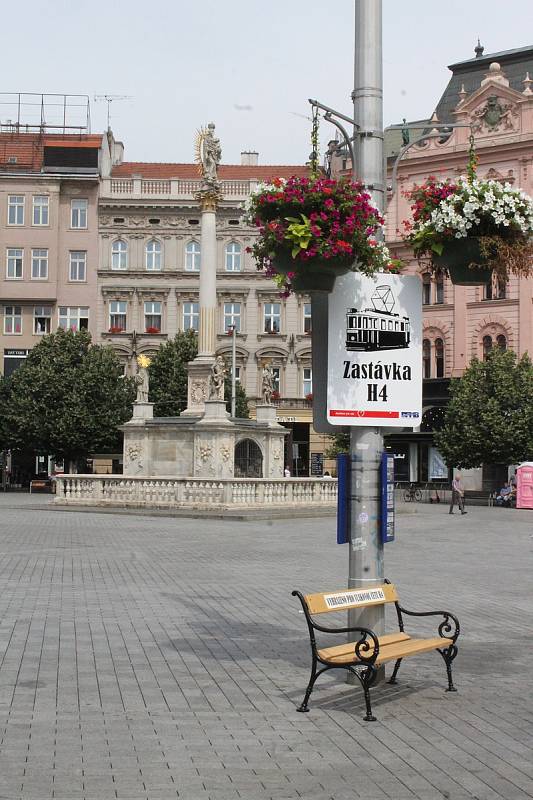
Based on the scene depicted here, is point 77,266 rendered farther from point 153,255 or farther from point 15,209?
point 15,209

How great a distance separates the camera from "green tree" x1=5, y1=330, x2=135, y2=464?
56375 millimetres

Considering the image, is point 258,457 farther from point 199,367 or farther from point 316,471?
point 316,471

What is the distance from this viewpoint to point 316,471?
2534 inches

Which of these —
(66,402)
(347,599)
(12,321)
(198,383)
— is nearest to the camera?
(347,599)

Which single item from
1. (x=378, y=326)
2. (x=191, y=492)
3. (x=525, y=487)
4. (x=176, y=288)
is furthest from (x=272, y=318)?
(x=378, y=326)

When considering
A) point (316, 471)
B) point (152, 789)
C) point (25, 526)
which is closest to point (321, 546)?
point (25, 526)

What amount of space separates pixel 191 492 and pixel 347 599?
25875 mm

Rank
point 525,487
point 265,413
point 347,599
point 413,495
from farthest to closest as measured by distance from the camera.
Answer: point 413,495, point 525,487, point 265,413, point 347,599

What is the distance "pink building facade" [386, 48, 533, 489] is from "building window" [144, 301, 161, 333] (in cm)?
1428

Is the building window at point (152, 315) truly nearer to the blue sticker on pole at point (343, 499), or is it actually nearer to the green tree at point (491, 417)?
the green tree at point (491, 417)

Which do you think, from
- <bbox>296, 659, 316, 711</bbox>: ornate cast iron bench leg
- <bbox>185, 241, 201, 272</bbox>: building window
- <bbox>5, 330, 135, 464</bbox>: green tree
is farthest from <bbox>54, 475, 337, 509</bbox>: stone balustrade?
<bbox>185, 241, 201, 272</bbox>: building window

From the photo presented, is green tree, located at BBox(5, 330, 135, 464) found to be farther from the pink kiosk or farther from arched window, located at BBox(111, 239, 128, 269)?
the pink kiosk

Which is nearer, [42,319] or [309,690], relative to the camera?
[309,690]

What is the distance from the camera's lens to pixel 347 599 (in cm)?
843
